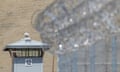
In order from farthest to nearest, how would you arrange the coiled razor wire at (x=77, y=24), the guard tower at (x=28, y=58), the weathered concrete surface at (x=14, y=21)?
1. the weathered concrete surface at (x=14, y=21)
2. the coiled razor wire at (x=77, y=24)
3. the guard tower at (x=28, y=58)

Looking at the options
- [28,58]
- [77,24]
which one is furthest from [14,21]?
[28,58]

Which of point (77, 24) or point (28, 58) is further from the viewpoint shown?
point (77, 24)

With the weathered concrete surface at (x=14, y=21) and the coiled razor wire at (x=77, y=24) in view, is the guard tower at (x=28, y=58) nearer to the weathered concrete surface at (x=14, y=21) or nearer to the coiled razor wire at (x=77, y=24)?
the coiled razor wire at (x=77, y=24)

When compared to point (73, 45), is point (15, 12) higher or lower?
higher

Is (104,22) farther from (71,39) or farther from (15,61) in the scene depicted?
(15,61)

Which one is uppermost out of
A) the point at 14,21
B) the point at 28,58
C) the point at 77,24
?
the point at 14,21

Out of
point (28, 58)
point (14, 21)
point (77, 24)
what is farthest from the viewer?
point (14, 21)

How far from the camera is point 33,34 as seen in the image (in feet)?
28.1

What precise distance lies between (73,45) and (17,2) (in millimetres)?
1970

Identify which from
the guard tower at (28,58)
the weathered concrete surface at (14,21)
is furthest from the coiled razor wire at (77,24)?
the weathered concrete surface at (14,21)

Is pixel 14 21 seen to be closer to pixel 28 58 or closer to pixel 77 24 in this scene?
pixel 77 24

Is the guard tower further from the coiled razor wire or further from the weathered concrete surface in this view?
the weathered concrete surface

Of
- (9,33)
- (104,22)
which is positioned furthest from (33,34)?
(104,22)

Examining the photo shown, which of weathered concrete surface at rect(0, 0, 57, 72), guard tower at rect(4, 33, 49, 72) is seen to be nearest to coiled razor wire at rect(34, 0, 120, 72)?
guard tower at rect(4, 33, 49, 72)
